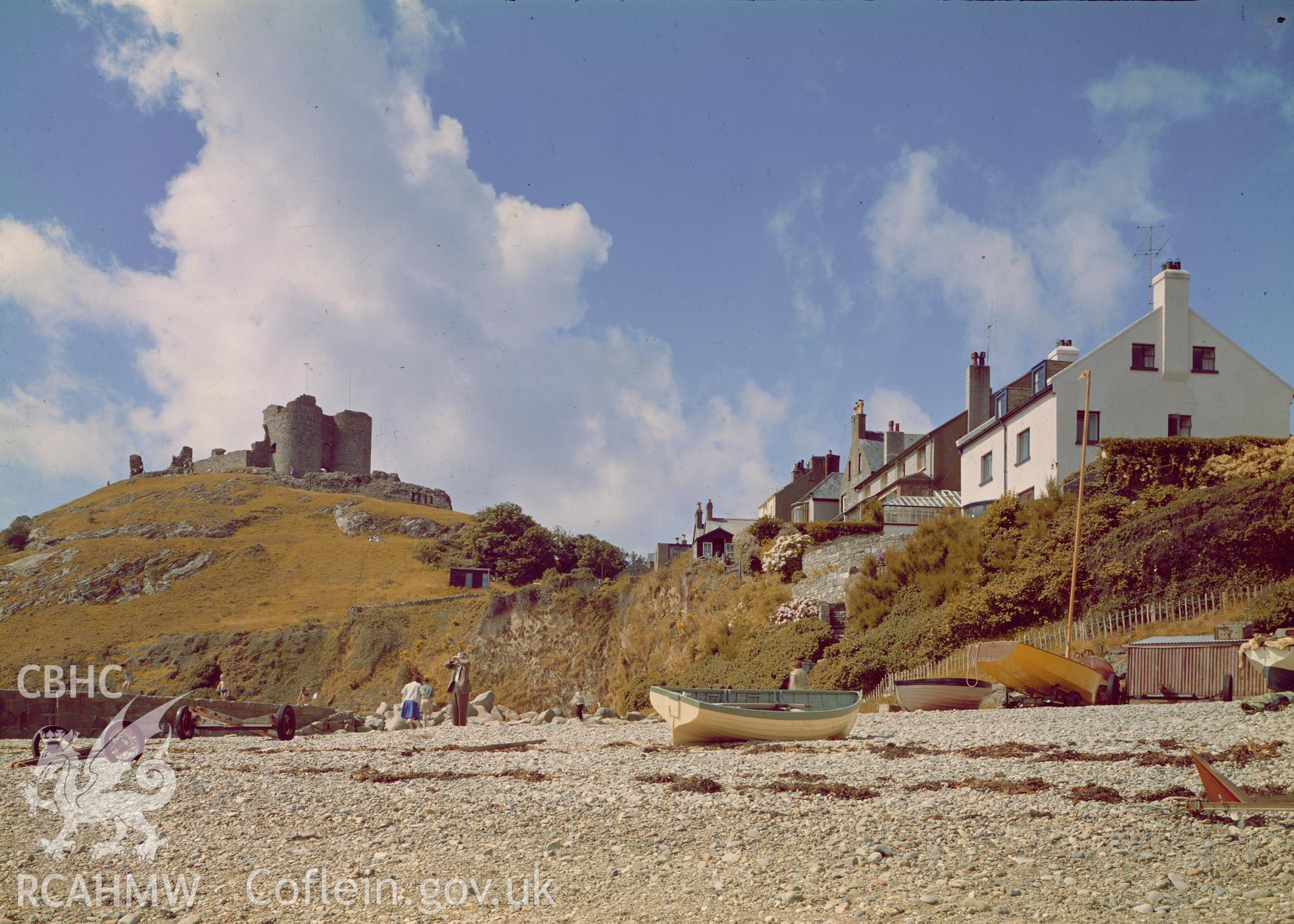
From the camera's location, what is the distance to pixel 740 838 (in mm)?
8664

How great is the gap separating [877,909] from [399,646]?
185 ft

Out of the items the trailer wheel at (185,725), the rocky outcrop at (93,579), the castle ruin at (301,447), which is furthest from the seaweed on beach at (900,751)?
the castle ruin at (301,447)

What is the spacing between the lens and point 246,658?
63344 millimetres

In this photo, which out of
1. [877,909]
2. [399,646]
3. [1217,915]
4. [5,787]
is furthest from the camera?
[399,646]

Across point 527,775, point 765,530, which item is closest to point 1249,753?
point 527,775

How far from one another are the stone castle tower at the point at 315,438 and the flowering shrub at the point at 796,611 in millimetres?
110884

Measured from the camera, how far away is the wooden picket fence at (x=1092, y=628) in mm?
20906

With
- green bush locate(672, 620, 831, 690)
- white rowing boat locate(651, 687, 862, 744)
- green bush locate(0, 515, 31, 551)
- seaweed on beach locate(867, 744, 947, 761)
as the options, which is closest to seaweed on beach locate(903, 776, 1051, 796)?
seaweed on beach locate(867, 744, 947, 761)

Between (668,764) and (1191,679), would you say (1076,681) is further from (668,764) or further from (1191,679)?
(668,764)

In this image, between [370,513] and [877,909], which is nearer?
[877,909]

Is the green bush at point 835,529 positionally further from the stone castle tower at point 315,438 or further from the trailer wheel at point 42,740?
the stone castle tower at point 315,438

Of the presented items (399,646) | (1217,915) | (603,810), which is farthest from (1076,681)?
(399,646)

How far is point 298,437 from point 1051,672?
126936 millimetres

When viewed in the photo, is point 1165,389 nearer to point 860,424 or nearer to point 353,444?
point 860,424
